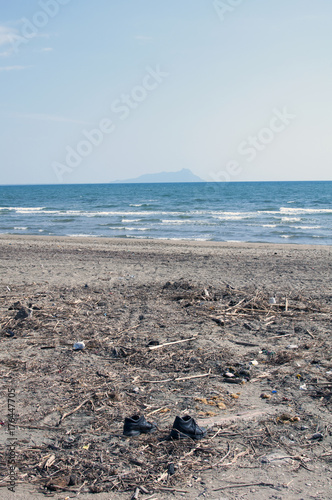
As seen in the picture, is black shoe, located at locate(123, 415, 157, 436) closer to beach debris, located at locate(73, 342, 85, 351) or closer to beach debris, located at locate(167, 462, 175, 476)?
beach debris, located at locate(167, 462, 175, 476)

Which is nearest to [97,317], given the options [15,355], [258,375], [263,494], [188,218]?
[15,355]

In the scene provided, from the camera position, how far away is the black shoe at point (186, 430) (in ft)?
11.3

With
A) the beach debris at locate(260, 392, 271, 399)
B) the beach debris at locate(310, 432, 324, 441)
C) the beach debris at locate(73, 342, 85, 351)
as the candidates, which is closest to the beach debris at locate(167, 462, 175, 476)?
the beach debris at locate(310, 432, 324, 441)

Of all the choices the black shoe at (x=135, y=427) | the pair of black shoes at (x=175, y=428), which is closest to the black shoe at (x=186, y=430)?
the pair of black shoes at (x=175, y=428)

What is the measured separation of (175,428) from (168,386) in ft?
3.15

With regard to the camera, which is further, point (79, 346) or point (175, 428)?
point (79, 346)

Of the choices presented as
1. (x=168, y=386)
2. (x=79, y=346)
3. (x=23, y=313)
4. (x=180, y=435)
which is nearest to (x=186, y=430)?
(x=180, y=435)

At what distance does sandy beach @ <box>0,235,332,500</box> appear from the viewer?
120 inches

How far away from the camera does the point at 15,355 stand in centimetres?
527

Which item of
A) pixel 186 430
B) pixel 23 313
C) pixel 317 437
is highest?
pixel 23 313

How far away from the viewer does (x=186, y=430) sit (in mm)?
3439

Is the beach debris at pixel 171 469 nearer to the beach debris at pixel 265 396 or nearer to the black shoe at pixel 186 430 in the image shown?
the black shoe at pixel 186 430

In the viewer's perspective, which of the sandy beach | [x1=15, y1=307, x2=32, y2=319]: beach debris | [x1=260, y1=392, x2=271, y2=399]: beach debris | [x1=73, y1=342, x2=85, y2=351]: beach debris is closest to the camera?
the sandy beach

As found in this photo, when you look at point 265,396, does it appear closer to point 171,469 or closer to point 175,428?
point 175,428
